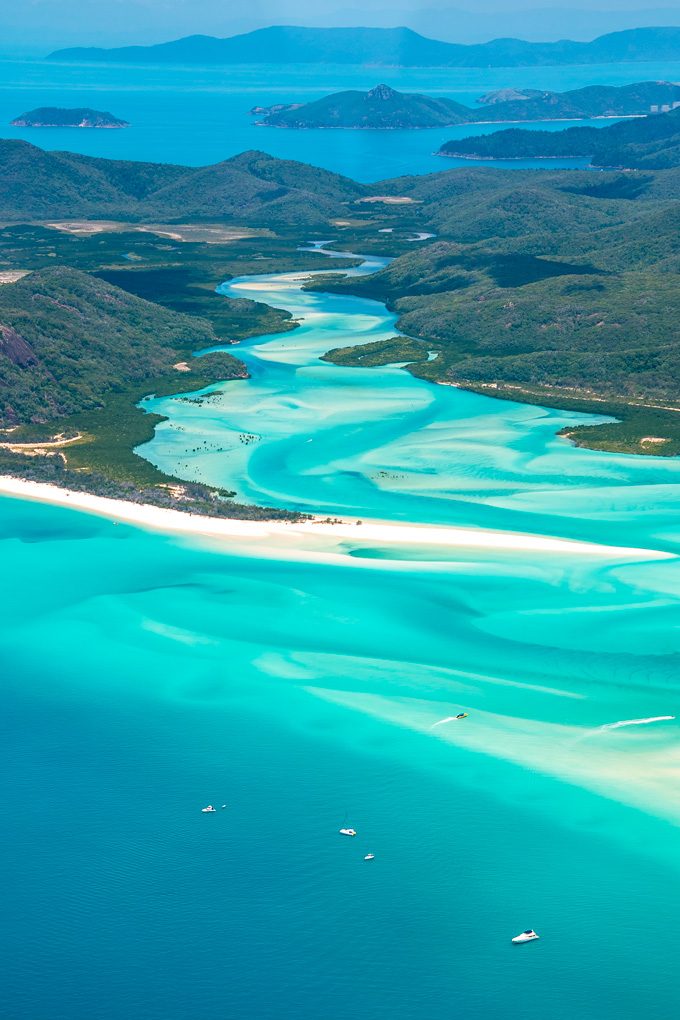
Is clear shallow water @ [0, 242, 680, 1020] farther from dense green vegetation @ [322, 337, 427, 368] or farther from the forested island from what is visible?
dense green vegetation @ [322, 337, 427, 368]

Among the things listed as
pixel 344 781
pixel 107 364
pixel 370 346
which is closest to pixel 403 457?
pixel 107 364

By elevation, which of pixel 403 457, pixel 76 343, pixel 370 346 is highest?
pixel 76 343

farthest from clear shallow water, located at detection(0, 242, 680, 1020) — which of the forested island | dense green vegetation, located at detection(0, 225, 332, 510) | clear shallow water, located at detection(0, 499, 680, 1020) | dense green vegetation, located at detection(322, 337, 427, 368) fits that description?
dense green vegetation, located at detection(322, 337, 427, 368)

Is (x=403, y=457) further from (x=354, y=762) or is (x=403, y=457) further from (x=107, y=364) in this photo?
(x=354, y=762)

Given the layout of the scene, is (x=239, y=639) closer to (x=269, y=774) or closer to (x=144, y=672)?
(x=144, y=672)

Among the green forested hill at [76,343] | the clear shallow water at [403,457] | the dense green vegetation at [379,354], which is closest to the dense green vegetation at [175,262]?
the green forested hill at [76,343]

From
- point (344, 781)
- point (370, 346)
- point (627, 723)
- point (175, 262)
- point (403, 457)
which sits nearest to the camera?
point (344, 781)

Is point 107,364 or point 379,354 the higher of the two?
point 107,364
